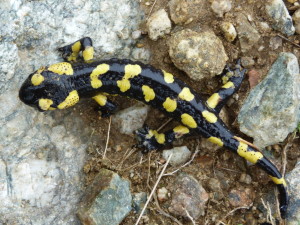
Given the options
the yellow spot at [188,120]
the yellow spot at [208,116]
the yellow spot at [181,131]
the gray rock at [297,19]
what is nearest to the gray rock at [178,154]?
the yellow spot at [181,131]

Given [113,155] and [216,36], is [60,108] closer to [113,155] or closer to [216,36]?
[113,155]

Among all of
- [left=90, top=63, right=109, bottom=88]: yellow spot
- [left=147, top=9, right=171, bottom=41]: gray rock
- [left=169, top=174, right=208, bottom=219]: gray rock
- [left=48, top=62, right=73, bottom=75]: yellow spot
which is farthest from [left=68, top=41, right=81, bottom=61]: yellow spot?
[left=169, top=174, right=208, bottom=219]: gray rock

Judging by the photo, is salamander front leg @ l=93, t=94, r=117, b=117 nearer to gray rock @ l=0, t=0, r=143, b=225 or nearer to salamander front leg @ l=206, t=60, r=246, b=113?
gray rock @ l=0, t=0, r=143, b=225

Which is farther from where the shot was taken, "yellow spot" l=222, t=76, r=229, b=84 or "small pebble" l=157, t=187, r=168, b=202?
"yellow spot" l=222, t=76, r=229, b=84

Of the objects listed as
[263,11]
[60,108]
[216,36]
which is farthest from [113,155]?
[263,11]

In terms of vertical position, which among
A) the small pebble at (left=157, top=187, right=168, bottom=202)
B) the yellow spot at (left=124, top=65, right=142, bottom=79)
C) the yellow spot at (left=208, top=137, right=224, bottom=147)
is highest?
the yellow spot at (left=124, top=65, right=142, bottom=79)

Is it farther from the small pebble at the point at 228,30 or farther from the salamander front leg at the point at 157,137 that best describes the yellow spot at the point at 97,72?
the small pebble at the point at 228,30

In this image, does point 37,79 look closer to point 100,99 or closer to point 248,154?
point 100,99
